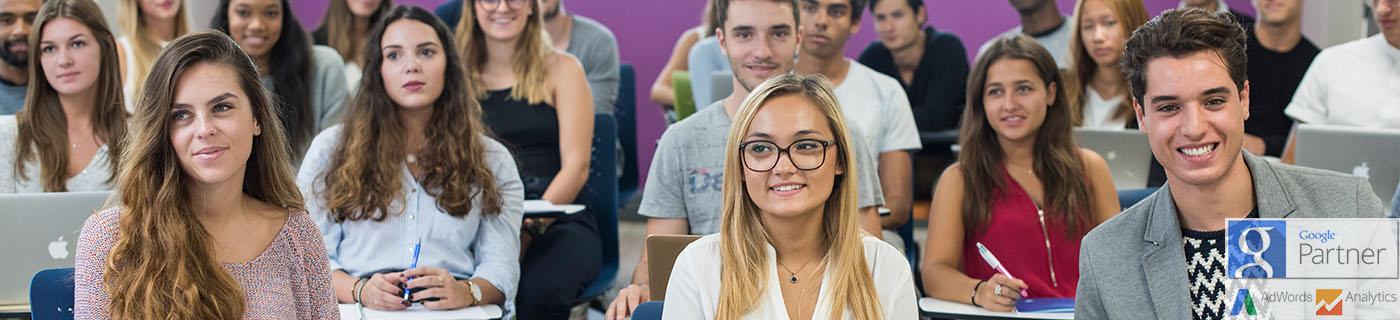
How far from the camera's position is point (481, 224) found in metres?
3.25

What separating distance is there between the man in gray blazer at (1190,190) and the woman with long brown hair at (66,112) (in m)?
2.38

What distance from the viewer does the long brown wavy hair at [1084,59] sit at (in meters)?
4.28

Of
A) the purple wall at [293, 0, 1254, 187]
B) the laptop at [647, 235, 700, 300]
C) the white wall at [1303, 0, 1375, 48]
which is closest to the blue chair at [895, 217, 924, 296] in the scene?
the laptop at [647, 235, 700, 300]

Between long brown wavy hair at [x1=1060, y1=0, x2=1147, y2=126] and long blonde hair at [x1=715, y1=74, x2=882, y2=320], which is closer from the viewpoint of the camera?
long blonde hair at [x1=715, y1=74, x2=882, y2=320]

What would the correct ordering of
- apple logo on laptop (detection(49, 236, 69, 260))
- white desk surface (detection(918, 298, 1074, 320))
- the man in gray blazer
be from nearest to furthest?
the man in gray blazer → white desk surface (detection(918, 298, 1074, 320)) → apple logo on laptop (detection(49, 236, 69, 260))

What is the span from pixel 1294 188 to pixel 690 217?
153 cm

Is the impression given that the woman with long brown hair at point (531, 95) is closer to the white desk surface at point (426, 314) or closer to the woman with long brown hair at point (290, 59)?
the woman with long brown hair at point (290, 59)

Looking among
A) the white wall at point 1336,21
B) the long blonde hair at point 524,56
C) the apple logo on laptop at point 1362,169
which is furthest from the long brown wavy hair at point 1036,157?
the white wall at point 1336,21

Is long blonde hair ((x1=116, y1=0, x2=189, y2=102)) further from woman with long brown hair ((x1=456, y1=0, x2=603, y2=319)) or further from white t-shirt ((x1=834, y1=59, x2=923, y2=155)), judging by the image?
white t-shirt ((x1=834, y1=59, x2=923, y2=155))

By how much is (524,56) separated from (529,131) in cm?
23

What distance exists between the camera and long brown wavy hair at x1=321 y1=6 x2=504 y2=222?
316cm

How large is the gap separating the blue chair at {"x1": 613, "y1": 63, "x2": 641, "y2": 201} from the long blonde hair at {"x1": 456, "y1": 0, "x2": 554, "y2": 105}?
0.84 metres

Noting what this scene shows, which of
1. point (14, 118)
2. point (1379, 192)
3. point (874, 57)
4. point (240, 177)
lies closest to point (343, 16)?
point (14, 118)

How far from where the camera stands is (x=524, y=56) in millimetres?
4160
